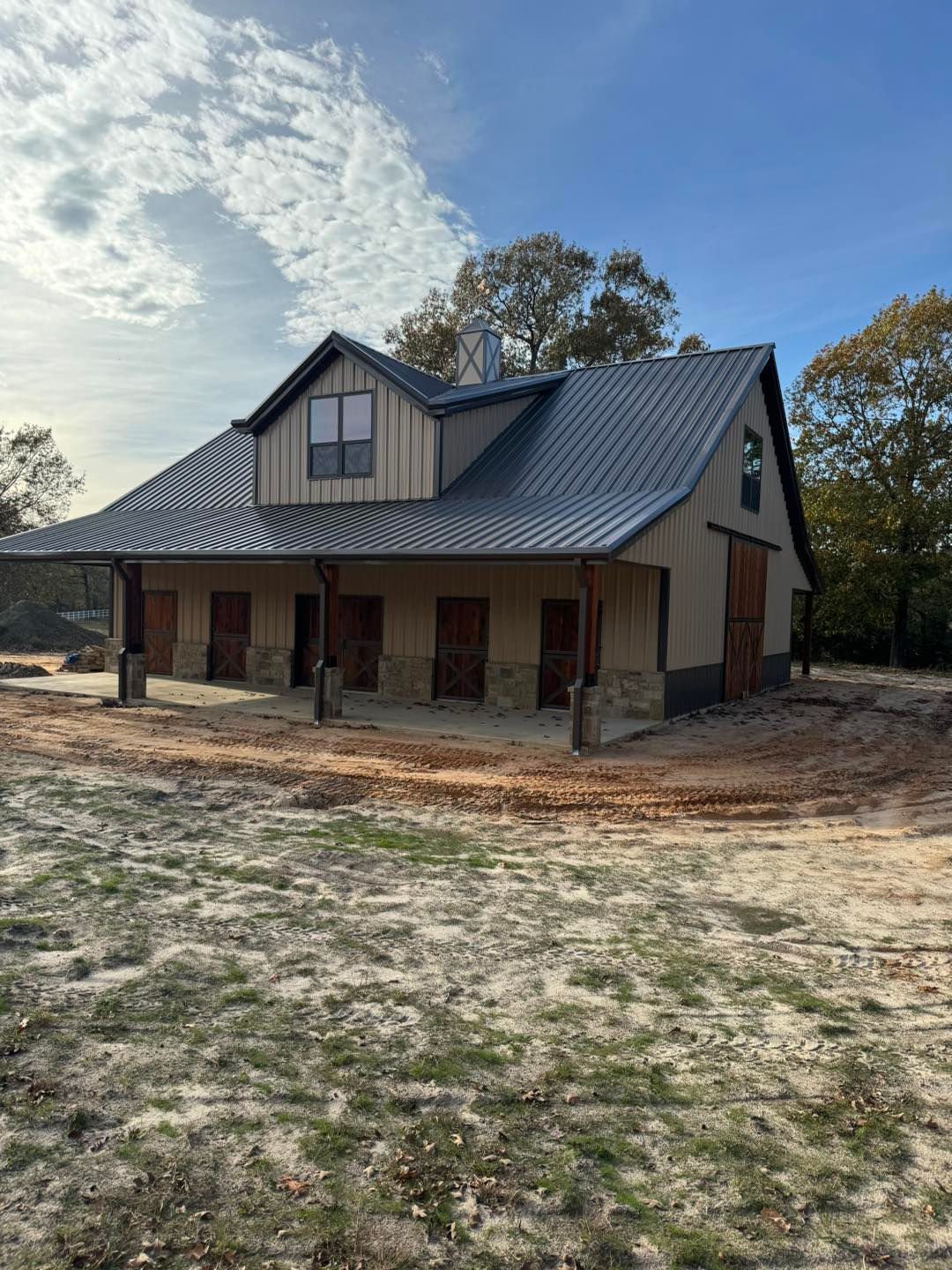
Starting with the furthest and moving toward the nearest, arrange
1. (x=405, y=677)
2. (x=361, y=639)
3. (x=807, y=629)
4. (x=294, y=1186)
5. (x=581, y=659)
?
(x=807, y=629), (x=361, y=639), (x=405, y=677), (x=581, y=659), (x=294, y=1186)

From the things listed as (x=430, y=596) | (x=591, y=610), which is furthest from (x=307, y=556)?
(x=591, y=610)

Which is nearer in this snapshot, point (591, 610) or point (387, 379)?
point (591, 610)

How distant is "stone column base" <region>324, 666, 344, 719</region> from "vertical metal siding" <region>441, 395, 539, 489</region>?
4.85 m

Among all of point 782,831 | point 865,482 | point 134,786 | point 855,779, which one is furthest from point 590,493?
point 865,482

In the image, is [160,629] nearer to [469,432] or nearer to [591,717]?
[469,432]

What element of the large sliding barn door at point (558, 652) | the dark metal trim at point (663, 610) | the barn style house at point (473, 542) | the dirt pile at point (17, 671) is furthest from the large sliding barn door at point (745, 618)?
the dirt pile at point (17, 671)

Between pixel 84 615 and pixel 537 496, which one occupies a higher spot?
pixel 537 496

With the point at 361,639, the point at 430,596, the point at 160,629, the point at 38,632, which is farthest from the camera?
the point at 38,632

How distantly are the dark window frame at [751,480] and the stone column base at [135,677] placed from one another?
41.7ft

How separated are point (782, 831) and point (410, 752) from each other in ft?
16.8

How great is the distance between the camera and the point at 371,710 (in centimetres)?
1546

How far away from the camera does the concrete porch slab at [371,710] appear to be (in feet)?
44.3

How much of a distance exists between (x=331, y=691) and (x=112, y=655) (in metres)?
10.3

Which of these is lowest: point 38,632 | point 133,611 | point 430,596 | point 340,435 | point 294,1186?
point 294,1186
